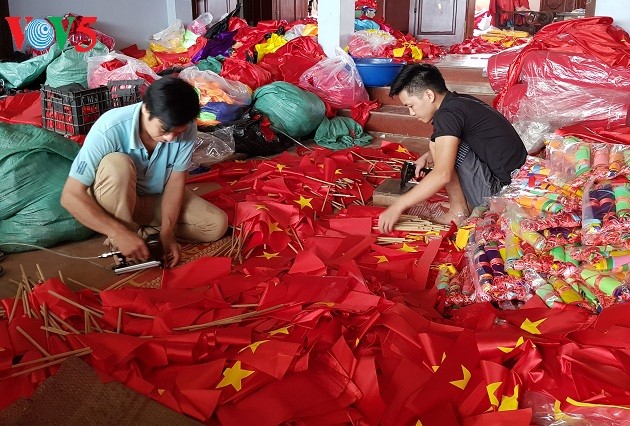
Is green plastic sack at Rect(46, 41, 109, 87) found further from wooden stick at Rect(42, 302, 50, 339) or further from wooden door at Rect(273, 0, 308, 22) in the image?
wooden door at Rect(273, 0, 308, 22)

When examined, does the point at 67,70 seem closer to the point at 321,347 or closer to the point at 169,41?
the point at 169,41

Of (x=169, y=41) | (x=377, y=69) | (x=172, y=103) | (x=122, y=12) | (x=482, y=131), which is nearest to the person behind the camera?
(x=172, y=103)

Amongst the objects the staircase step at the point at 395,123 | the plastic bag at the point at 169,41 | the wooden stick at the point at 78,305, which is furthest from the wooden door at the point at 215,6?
the wooden stick at the point at 78,305

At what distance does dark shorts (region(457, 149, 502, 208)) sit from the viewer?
2.87 metres

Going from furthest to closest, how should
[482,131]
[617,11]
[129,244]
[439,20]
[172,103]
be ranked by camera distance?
[439,20] < [617,11] < [482,131] < [129,244] < [172,103]

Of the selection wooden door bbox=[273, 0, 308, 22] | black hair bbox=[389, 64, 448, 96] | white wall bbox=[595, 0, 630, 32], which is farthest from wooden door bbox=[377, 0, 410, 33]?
black hair bbox=[389, 64, 448, 96]

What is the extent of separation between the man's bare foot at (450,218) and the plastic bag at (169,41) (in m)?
4.49

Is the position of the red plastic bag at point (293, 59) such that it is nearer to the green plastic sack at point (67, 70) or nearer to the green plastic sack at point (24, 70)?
the green plastic sack at point (67, 70)

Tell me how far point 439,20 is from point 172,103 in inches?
246

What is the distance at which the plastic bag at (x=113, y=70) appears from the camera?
4.57m

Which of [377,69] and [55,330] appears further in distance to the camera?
[377,69]

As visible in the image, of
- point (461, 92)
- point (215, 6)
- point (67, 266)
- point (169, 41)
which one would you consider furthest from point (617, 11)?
point (215, 6)

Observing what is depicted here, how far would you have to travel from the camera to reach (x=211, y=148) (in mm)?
4125

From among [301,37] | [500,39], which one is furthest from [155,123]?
[500,39]
